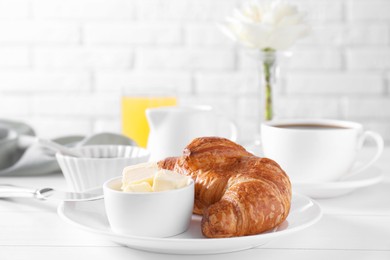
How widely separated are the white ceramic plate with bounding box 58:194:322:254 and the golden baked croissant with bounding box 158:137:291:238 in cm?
2

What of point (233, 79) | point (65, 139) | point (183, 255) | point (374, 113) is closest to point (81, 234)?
point (183, 255)

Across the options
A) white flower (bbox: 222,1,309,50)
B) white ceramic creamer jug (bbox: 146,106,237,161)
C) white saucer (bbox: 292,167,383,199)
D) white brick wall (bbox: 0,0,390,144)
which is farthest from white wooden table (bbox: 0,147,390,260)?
white brick wall (bbox: 0,0,390,144)

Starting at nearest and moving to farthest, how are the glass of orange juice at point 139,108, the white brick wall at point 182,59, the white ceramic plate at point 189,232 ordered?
1. the white ceramic plate at point 189,232
2. the glass of orange juice at point 139,108
3. the white brick wall at point 182,59

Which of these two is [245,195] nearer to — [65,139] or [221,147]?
[221,147]

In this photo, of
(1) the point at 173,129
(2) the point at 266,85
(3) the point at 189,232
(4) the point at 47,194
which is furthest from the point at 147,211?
(2) the point at 266,85

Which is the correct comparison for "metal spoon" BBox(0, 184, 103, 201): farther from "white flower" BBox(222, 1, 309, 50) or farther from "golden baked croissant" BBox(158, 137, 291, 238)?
"white flower" BBox(222, 1, 309, 50)

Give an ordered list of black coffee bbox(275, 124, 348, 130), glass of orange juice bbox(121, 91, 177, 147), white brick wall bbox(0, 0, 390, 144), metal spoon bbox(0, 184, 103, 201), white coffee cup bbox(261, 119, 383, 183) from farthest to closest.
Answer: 1. white brick wall bbox(0, 0, 390, 144)
2. glass of orange juice bbox(121, 91, 177, 147)
3. black coffee bbox(275, 124, 348, 130)
4. white coffee cup bbox(261, 119, 383, 183)
5. metal spoon bbox(0, 184, 103, 201)

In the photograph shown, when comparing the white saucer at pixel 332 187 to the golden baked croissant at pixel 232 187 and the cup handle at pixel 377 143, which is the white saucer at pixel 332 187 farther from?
the golden baked croissant at pixel 232 187

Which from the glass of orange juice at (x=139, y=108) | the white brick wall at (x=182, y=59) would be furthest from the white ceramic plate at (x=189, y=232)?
the white brick wall at (x=182, y=59)

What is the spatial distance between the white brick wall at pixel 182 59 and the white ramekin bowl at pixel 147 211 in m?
1.44

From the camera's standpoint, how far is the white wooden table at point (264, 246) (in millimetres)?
725

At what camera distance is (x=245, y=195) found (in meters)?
0.73

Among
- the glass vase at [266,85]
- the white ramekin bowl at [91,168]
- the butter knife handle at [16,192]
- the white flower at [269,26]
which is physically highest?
the white flower at [269,26]

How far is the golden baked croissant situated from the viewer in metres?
0.71
